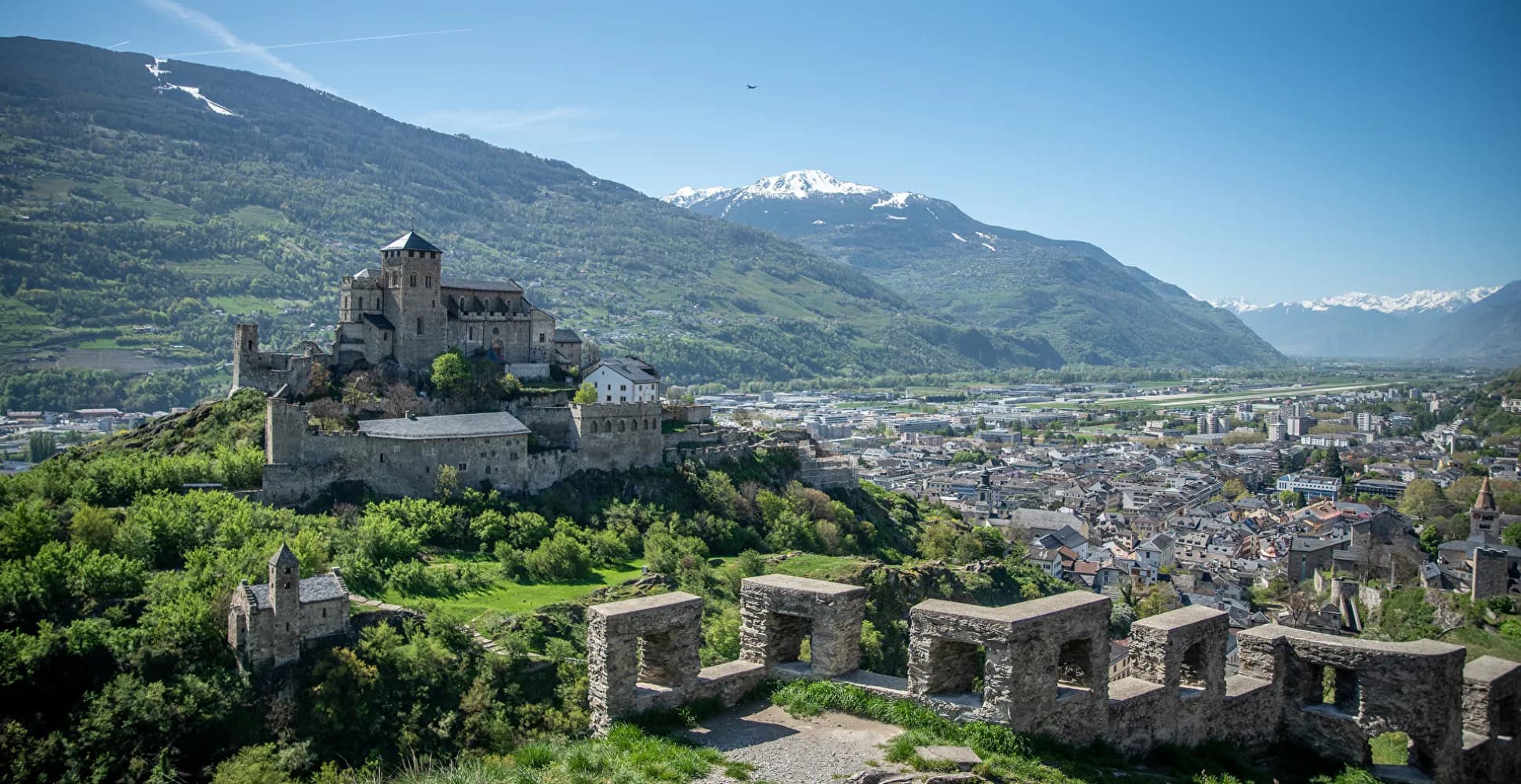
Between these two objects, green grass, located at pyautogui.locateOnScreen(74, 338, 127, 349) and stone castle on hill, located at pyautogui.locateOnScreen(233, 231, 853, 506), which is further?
green grass, located at pyautogui.locateOnScreen(74, 338, 127, 349)

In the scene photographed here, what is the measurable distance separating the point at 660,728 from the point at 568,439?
3710 cm

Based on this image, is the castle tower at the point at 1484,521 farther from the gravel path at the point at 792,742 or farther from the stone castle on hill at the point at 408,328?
the gravel path at the point at 792,742

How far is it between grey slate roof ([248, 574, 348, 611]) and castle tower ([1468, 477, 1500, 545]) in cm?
6995

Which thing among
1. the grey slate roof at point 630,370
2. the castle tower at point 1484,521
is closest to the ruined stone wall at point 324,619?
the grey slate roof at point 630,370

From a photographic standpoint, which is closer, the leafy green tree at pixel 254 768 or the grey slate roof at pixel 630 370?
the leafy green tree at pixel 254 768

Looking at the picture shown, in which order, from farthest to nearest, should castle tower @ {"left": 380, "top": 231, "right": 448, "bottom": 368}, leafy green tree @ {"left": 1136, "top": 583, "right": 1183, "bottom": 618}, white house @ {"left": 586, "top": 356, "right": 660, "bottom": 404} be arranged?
leafy green tree @ {"left": 1136, "top": 583, "right": 1183, "bottom": 618}, white house @ {"left": 586, "top": 356, "right": 660, "bottom": 404}, castle tower @ {"left": 380, "top": 231, "right": 448, "bottom": 368}

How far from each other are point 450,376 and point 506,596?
14.5 m

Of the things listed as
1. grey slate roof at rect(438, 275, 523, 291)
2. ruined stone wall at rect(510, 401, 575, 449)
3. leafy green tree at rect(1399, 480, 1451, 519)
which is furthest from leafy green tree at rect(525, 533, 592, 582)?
leafy green tree at rect(1399, 480, 1451, 519)

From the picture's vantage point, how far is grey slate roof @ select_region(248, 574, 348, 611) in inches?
1233

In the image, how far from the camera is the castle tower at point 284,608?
31.3m

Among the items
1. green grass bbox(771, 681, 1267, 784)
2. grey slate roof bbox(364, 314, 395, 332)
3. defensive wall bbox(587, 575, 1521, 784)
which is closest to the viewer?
green grass bbox(771, 681, 1267, 784)

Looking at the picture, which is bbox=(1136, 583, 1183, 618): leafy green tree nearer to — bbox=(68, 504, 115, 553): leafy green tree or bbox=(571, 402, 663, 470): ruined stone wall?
bbox=(571, 402, 663, 470): ruined stone wall

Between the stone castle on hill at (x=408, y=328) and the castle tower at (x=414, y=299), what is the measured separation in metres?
0.04

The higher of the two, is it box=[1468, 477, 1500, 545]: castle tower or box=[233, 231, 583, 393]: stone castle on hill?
box=[233, 231, 583, 393]: stone castle on hill
